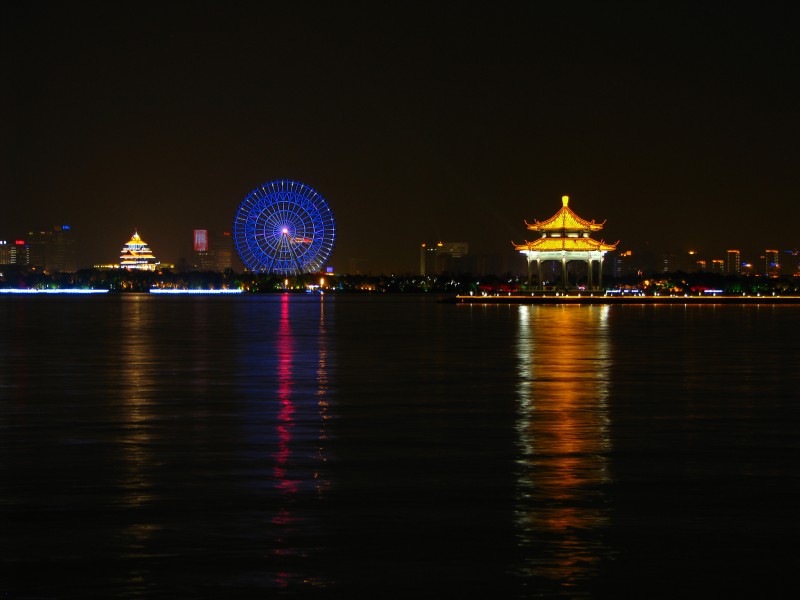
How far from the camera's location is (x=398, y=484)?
13422 millimetres

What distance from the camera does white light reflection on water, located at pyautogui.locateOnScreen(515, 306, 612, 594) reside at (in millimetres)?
9852

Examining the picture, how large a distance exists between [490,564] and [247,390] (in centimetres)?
1670

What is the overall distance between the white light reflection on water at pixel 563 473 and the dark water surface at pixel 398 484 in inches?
1.7

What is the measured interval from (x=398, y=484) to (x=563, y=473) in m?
2.17

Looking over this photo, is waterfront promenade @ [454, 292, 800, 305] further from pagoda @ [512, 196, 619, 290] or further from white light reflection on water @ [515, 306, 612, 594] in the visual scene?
white light reflection on water @ [515, 306, 612, 594]

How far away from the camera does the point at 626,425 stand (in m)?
19.3

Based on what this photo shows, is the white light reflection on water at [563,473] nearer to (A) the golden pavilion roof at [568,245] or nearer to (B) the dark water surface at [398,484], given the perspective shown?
(B) the dark water surface at [398,484]

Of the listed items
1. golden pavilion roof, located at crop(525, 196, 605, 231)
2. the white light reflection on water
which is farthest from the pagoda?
the white light reflection on water

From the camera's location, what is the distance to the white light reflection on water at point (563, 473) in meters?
9.85

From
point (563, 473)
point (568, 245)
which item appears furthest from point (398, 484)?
point (568, 245)

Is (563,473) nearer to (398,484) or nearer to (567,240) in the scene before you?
(398,484)

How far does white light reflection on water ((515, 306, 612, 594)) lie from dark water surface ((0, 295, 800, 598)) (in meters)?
0.04

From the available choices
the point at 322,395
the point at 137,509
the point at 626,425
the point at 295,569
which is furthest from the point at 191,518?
the point at 322,395

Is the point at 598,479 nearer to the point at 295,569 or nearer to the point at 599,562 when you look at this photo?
the point at 599,562
